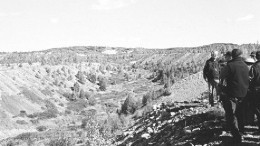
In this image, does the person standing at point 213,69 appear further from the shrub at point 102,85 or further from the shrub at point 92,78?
the shrub at point 92,78

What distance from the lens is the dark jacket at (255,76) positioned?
721cm

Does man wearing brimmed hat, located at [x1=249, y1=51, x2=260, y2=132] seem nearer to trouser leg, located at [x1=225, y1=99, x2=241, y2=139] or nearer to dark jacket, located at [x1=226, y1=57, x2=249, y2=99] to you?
dark jacket, located at [x1=226, y1=57, x2=249, y2=99]

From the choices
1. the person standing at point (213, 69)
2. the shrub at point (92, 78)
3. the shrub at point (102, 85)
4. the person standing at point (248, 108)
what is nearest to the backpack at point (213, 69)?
the person standing at point (213, 69)

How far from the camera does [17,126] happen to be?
131 ft

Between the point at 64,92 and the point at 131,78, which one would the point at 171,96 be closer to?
the point at 64,92

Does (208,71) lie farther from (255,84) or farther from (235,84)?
(235,84)

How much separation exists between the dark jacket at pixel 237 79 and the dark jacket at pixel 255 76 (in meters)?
0.18

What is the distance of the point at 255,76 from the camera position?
7250mm

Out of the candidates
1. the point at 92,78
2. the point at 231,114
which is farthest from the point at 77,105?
the point at 231,114

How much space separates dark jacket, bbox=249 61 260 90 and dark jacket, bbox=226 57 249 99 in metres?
0.18

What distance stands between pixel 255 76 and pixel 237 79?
479 millimetres

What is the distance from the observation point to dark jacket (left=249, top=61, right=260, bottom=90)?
23.7 feet

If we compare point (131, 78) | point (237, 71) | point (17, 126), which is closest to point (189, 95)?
point (237, 71)

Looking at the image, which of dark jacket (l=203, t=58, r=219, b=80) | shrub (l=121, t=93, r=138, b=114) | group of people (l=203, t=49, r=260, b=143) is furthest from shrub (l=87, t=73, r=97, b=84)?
group of people (l=203, t=49, r=260, b=143)
